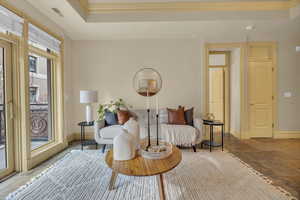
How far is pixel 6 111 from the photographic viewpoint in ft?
8.00

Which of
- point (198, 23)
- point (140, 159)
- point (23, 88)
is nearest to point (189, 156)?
point (140, 159)

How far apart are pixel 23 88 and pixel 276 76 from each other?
5479 mm

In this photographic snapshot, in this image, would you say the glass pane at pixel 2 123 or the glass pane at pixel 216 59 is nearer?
the glass pane at pixel 2 123

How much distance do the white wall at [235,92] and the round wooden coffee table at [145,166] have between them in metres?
3.29

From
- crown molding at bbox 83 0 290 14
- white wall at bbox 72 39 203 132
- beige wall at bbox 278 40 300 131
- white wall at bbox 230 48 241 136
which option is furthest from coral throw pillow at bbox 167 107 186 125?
beige wall at bbox 278 40 300 131

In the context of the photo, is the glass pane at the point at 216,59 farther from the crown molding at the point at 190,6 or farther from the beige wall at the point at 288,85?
the crown molding at the point at 190,6

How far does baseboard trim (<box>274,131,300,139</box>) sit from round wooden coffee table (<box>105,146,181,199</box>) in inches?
149

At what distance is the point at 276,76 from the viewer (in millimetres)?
4277

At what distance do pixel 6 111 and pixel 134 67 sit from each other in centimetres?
274

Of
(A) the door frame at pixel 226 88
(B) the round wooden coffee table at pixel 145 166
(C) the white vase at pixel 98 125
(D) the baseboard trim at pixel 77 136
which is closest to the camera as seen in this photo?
(B) the round wooden coffee table at pixel 145 166

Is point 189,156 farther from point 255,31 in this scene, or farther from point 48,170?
point 255,31

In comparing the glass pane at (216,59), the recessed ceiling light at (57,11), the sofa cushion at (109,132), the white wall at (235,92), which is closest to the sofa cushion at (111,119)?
the sofa cushion at (109,132)

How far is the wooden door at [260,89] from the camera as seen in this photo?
430cm

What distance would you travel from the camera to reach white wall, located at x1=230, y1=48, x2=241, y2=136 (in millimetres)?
4379
